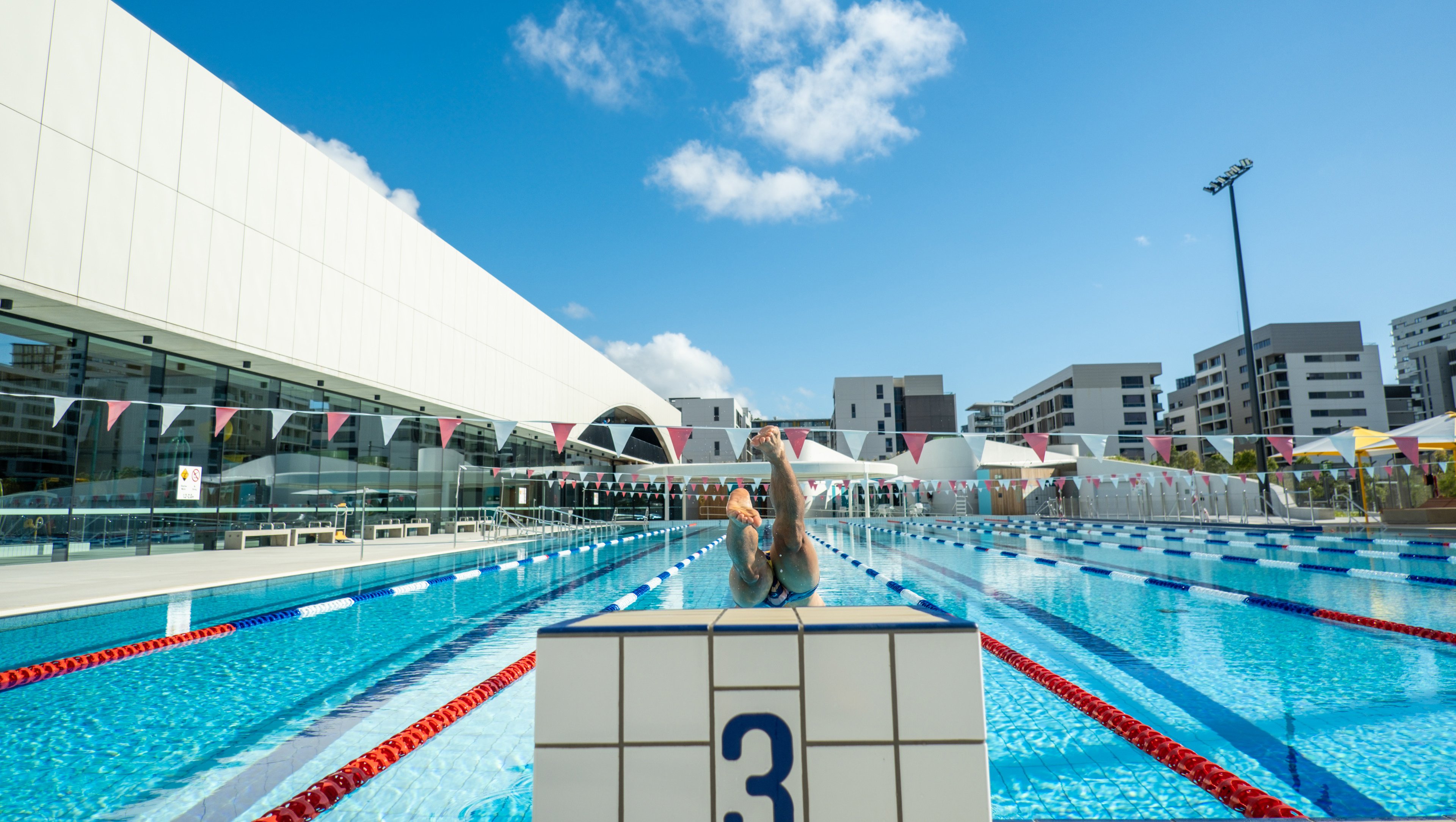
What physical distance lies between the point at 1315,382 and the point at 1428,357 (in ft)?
79.4

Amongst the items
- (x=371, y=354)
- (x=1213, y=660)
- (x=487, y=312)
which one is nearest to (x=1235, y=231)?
(x=1213, y=660)

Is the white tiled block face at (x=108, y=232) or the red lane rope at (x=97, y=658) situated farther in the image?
the white tiled block face at (x=108, y=232)

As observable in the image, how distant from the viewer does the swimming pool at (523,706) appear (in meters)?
2.98

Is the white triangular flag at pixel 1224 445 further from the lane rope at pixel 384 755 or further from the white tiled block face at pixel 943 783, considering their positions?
the white tiled block face at pixel 943 783

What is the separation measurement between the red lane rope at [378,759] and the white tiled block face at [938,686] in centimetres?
180

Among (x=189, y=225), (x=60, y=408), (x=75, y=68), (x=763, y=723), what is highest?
(x=75, y=68)

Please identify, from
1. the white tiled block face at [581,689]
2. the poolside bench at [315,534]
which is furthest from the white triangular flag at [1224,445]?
the poolside bench at [315,534]

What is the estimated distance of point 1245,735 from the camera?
3.63 metres

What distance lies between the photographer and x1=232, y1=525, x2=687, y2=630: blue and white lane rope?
590 centimetres

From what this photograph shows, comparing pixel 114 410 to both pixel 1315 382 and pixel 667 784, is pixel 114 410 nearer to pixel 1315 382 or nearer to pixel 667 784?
pixel 667 784

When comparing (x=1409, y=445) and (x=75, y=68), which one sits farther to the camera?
(x=1409, y=445)

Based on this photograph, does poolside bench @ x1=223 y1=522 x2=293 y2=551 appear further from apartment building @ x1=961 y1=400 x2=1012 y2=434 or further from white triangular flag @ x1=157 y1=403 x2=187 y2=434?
apartment building @ x1=961 y1=400 x2=1012 y2=434

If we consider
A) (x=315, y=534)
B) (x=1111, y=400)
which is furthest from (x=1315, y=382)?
(x=315, y=534)

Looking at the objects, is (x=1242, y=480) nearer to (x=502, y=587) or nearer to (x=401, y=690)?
(x=502, y=587)
